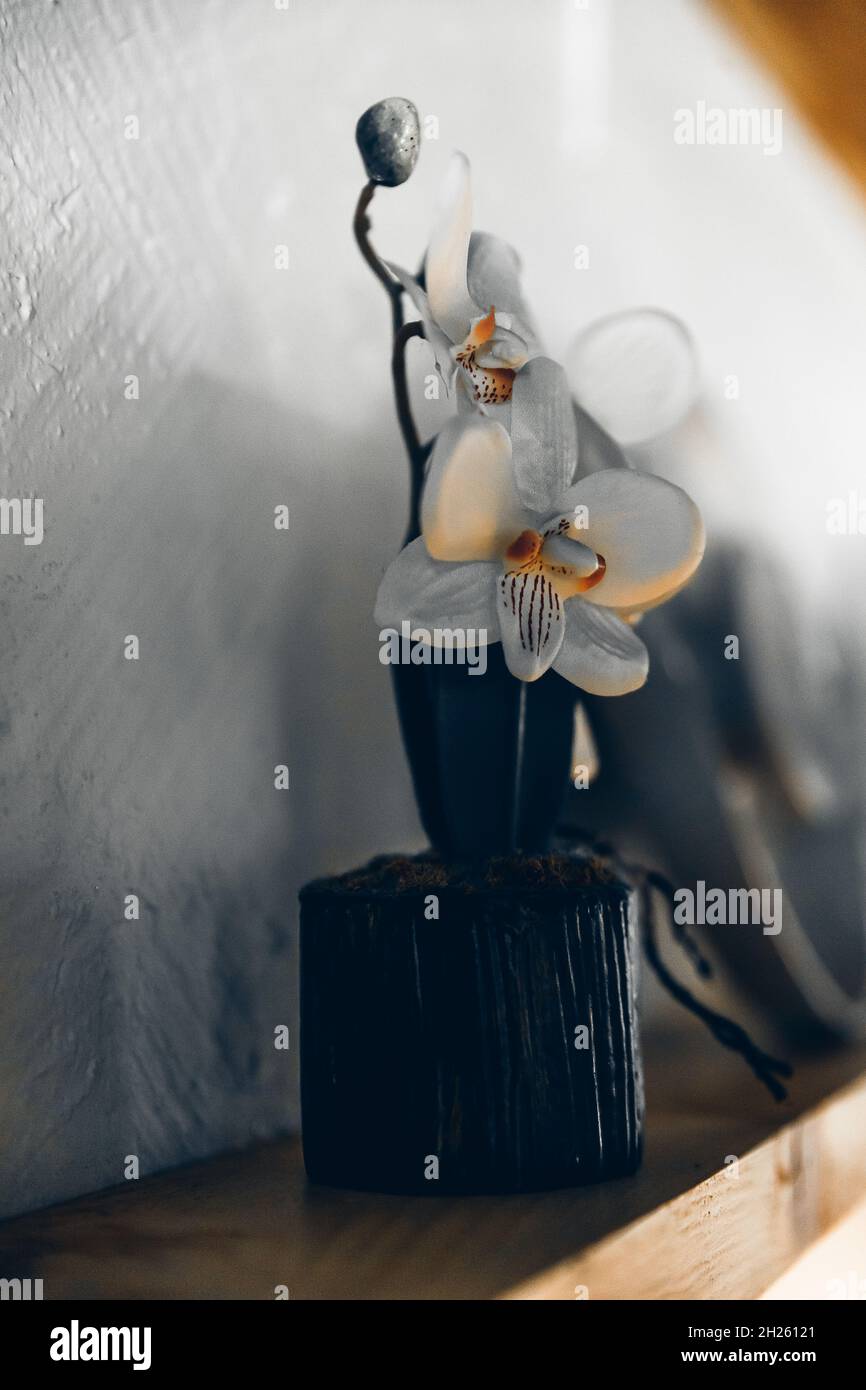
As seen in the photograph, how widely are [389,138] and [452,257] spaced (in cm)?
8

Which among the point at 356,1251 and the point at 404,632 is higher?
the point at 404,632

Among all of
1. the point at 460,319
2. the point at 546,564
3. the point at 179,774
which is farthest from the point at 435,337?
the point at 179,774

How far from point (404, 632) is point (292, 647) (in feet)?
0.56

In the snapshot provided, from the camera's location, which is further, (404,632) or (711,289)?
(711,289)

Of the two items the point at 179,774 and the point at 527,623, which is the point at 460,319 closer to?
the point at 527,623

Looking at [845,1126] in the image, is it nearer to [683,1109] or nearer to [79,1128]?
[683,1109]

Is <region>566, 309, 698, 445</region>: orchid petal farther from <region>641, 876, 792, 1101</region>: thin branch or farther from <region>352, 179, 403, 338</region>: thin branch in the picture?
<region>641, 876, 792, 1101</region>: thin branch

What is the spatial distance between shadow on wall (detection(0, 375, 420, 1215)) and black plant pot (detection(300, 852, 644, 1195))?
0.27 ft

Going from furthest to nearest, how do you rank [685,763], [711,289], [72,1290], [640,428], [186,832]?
1. [711,289]
2. [685,763]
3. [640,428]
4. [186,832]
5. [72,1290]

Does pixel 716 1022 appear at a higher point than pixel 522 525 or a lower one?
lower

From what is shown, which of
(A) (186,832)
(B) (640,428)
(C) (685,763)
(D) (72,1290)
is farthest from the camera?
(C) (685,763)

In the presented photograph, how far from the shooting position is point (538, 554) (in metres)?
0.53

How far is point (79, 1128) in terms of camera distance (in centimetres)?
53
